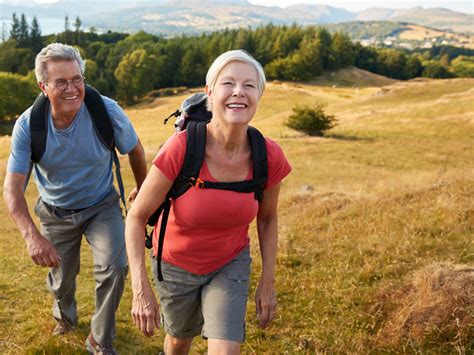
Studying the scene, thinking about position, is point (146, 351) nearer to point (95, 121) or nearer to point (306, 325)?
point (306, 325)

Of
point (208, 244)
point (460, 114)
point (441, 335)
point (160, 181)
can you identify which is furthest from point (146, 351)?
point (460, 114)

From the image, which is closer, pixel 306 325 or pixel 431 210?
pixel 306 325

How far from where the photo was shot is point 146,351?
4.61 meters

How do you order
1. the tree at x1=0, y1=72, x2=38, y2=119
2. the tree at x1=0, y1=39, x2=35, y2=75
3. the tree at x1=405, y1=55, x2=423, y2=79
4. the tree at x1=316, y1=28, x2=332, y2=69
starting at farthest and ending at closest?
the tree at x1=405, y1=55, x2=423, y2=79
the tree at x1=316, y1=28, x2=332, y2=69
the tree at x1=0, y1=39, x2=35, y2=75
the tree at x1=0, y1=72, x2=38, y2=119

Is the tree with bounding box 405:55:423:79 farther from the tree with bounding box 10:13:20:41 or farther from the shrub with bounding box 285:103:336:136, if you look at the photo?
the tree with bounding box 10:13:20:41

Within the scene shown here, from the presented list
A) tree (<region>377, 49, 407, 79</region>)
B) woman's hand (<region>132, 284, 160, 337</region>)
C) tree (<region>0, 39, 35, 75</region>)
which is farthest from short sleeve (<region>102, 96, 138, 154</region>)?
tree (<region>377, 49, 407, 79</region>)

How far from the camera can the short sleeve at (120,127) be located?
4.42 meters

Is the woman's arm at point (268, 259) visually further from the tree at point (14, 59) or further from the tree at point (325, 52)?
the tree at point (14, 59)

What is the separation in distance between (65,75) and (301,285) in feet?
10.9

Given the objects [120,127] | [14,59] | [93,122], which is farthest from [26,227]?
[14,59]

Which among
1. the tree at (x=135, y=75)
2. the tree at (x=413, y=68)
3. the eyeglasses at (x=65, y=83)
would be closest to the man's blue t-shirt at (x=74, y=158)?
the eyeglasses at (x=65, y=83)

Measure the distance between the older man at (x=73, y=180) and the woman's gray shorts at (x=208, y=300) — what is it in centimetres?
86

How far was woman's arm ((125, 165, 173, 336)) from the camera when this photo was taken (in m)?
2.98

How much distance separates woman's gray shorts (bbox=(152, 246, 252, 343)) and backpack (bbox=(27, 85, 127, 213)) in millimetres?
1409
